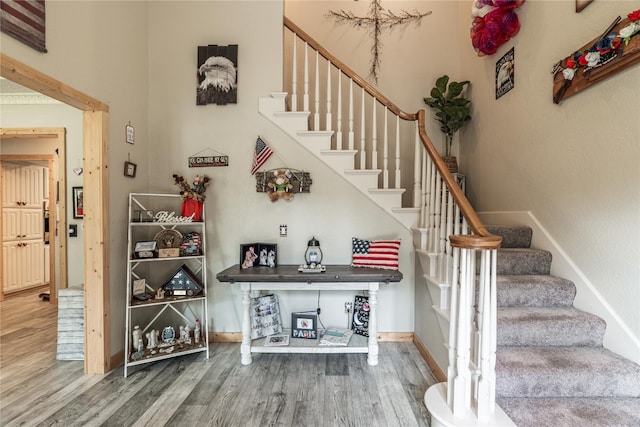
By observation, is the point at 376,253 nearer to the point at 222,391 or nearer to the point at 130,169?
the point at 222,391

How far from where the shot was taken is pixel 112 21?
2.60 meters

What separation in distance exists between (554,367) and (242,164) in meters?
2.98

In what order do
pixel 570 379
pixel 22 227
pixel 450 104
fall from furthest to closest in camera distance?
pixel 22 227, pixel 450 104, pixel 570 379

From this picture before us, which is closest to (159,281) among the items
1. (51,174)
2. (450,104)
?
(51,174)

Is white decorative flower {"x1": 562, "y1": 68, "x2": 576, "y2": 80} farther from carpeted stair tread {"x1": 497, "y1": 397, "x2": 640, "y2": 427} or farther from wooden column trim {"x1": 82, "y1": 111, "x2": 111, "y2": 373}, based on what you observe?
wooden column trim {"x1": 82, "y1": 111, "x2": 111, "y2": 373}

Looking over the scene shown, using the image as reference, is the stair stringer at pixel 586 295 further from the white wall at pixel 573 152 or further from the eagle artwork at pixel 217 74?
the eagle artwork at pixel 217 74

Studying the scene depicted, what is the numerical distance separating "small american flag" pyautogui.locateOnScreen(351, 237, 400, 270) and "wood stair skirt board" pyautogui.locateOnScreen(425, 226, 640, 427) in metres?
0.88

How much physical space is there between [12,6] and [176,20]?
157cm

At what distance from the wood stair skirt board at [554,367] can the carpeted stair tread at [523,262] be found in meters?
0.18

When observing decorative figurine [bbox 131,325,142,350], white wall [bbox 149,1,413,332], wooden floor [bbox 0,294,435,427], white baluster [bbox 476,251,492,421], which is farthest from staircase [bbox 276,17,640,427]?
decorative figurine [bbox 131,325,142,350]

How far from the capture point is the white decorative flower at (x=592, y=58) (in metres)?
2.05

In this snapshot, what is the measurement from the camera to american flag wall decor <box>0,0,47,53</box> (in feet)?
5.67

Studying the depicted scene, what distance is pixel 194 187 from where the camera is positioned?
9.70 ft

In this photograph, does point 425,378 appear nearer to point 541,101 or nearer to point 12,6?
point 541,101
